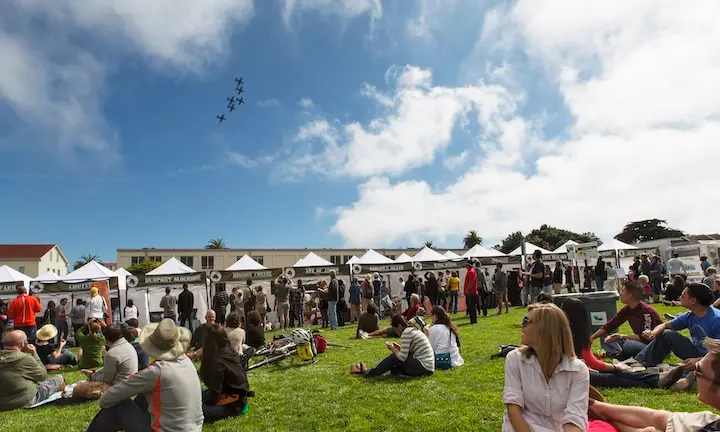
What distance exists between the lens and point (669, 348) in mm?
5574

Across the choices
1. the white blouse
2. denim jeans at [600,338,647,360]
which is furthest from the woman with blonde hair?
denim jeans at [600,338,647,360]

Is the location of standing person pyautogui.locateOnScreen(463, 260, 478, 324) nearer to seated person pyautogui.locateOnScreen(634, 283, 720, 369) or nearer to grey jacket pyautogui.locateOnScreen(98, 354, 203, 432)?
seated person pyautogui.locateOnScreen(634, 283, 720, 369)

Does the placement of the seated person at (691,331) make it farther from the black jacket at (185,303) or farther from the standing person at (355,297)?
the black jacket at (185,303)

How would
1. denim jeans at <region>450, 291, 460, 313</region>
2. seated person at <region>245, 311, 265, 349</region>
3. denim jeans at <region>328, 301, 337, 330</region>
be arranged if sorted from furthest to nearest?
denim jeans at <region>450, 291, 460, 313</region> < denim jeans at <region>328, 301, 337, 330</region> < seated person at <region>245, 311, 265, 349</region>

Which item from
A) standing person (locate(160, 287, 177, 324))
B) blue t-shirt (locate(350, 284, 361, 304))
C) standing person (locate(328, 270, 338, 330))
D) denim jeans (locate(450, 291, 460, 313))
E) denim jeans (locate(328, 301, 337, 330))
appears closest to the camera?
standing person (locate(160, 287, 177, 324))

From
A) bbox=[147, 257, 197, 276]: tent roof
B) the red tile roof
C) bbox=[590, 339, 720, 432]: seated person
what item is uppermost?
the red tile roof

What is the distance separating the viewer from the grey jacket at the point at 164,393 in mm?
3490

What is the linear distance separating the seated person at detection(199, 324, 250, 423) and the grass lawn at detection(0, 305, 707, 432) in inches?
6.5

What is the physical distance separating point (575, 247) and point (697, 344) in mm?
14051

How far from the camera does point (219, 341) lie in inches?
215

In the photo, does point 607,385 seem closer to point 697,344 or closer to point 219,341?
point 697,344

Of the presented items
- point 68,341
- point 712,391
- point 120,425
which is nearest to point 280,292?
point 68,341

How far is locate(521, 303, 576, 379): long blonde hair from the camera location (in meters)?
2.65

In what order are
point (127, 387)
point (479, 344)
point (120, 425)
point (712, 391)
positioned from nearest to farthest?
1. point (712, 391)
2. point (127, 387)
3. point (120, 425)
4. point (479, 344)
